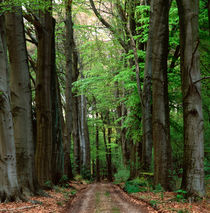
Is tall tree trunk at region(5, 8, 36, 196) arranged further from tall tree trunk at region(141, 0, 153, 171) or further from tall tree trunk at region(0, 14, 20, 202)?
tall tree trunk at region(141, 0, 153, 171)

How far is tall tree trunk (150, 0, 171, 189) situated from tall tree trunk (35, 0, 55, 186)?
4.34 m

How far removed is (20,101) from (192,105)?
17.4ft

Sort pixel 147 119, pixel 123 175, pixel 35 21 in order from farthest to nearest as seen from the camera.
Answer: pixel 123 175
pixel 147 119
pixel 35 21

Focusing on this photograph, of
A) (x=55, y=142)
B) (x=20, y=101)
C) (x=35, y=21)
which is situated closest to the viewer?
(x=20, y=101)

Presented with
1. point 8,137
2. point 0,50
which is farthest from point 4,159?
point 0,50

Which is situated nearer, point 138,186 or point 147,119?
point 138,186

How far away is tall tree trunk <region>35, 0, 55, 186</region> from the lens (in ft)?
32.1

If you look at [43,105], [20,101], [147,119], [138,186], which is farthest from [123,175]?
[20,101]

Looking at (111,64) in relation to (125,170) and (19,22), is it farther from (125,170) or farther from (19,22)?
(19,22)

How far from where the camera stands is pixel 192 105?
6.80m

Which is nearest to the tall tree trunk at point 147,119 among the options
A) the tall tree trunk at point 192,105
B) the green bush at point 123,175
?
the tall tree trunk at point 192,105

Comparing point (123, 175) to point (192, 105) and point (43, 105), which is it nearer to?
point (43, 105)

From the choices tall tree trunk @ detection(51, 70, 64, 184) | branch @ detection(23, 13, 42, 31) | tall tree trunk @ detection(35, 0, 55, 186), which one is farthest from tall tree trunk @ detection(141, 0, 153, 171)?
branch @ detection(23, 13, 42, 31)

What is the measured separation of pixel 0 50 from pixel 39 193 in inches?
183
